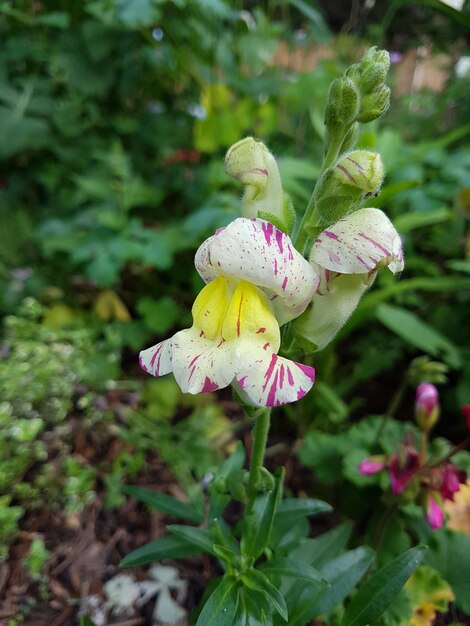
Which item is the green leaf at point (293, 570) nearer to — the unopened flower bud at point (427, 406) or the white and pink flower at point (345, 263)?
the white and pink flower at point (345, 263)

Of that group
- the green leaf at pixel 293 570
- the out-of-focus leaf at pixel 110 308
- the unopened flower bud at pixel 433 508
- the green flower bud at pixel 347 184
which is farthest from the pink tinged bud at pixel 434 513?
the out-of-focus leaf at pixel 110 308

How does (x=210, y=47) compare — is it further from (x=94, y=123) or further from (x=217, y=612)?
(x=217, y=612)

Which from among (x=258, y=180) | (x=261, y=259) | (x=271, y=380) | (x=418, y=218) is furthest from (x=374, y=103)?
(x=418, y=218)

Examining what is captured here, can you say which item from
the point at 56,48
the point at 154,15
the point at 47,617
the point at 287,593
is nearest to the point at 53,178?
the point at 56,48

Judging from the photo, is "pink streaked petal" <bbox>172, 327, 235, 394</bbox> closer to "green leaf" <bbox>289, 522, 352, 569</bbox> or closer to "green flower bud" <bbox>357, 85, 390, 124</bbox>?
"green flower bud" <bbox>357, 85, 390, 124</bbox>

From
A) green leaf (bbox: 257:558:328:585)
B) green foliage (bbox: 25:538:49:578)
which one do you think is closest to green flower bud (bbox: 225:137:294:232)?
green leaf (bbox: 257:558:328:585)
